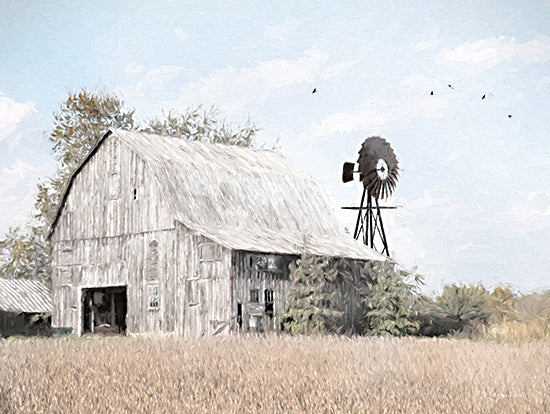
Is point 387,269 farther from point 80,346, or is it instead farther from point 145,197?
point 80,346

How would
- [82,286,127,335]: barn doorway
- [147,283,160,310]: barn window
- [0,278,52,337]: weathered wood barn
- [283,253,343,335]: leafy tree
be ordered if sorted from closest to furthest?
[283,253,343,335]: leafy tree → [147,283,160,310]: barn window → [82,286,127,335]: barn doorway → [0,278,52,337]: weathered wood barn

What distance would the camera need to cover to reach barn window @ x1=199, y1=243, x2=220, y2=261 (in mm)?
29094

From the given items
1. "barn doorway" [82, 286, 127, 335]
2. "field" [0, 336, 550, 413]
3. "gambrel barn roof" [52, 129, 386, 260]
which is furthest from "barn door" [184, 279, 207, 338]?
"field" [0, 336, 550, 413]

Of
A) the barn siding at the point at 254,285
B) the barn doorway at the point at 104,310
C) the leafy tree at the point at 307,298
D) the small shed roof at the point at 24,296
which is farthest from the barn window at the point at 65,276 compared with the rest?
the leafy tree at the point at 307,298

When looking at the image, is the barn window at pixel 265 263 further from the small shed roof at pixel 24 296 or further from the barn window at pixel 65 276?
the small shed roof at pixel 24 296

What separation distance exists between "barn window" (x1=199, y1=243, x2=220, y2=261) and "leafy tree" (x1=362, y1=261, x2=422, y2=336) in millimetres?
6159

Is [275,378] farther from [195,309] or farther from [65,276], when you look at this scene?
[65,276]

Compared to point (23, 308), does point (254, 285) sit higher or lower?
higher

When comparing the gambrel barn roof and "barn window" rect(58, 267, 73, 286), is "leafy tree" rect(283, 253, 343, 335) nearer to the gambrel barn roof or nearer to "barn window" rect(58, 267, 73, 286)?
the gambrel barn roof

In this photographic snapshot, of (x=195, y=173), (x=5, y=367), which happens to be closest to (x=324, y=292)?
(x=195, y=173)

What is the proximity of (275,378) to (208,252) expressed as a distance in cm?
1535

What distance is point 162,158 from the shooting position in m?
32.2

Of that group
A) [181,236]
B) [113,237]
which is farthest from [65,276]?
[181,236]

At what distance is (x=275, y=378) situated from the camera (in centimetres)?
1415
